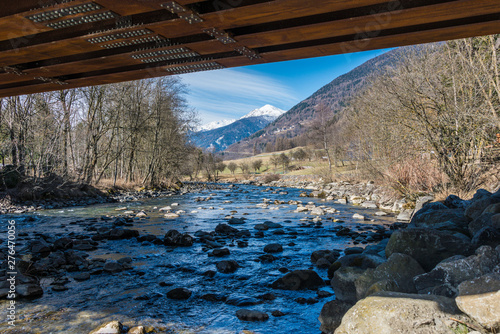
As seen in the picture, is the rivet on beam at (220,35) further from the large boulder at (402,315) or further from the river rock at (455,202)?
the river rock at (455,202)

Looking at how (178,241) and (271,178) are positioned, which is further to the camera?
(271,178)

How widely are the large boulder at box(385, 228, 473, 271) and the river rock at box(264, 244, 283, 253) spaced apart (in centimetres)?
354

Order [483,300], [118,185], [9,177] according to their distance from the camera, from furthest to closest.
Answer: [118,185] < [9,177] < [483,300]

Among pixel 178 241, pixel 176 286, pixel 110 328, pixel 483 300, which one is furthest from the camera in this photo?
pixel 178 241

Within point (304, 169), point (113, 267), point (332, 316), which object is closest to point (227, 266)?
point (113, 267)

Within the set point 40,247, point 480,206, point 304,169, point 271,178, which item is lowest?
point 40,247

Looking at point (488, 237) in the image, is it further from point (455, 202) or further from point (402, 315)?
point (455, 202)

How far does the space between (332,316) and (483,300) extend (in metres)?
1.77

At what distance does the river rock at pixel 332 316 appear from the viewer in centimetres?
404

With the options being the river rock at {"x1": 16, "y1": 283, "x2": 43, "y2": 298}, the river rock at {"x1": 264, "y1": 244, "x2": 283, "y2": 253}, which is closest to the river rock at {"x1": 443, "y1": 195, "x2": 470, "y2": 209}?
the river rock at {"x1": 264, "y1": 244, "x2": 283, "y2": 253}

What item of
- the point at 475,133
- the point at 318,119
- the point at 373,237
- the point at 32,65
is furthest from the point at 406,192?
the point at 318,119

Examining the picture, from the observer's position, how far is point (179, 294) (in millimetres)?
5285

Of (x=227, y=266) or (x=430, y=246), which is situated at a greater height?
(x=430, y=246)

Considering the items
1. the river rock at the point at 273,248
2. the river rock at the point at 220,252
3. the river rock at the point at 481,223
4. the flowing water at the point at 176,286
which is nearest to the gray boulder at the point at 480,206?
the river rock at the point at 481,223
